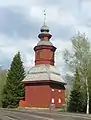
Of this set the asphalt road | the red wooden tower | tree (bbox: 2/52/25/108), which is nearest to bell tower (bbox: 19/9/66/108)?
the red wooden tower

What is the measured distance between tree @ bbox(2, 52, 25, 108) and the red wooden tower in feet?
16.0

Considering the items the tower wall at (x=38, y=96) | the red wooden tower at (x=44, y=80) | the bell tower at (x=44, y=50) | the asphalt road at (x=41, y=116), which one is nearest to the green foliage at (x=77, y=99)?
the tower wall at (x=38, y=96)

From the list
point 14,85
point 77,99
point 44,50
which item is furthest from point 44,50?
point 77,99

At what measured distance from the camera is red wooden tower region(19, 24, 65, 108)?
66.0 metres

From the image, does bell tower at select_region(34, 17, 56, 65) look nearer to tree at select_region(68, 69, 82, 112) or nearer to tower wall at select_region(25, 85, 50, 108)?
tower wall at select_region(25, 85, 50, 108)

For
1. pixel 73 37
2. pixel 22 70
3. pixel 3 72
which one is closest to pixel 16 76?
pixel 22 70

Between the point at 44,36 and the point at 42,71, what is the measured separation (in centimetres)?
879

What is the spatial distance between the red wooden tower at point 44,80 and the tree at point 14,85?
4.87m

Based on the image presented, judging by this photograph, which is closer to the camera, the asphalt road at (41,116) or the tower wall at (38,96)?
the asphalt road at (41,116)

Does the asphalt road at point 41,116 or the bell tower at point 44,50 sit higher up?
the bell tower at point 44,50

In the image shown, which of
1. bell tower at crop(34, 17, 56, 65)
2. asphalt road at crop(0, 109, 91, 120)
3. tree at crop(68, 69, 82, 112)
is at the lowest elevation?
asphalt road at crop(0, 109, 91, 120)

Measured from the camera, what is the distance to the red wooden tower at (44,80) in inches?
2600

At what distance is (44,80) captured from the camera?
65.7m

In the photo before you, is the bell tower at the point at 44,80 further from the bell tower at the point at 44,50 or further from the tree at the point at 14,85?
the tree at the point at 14,85
